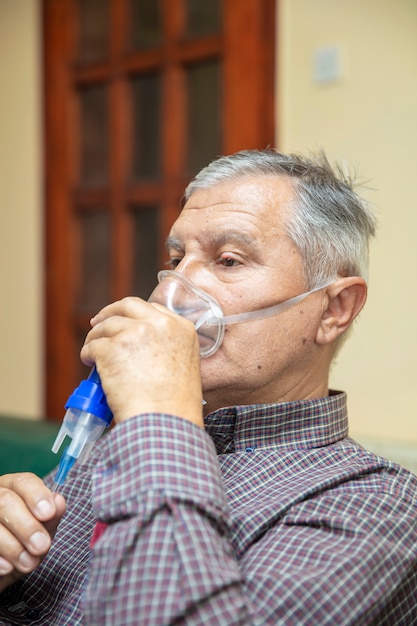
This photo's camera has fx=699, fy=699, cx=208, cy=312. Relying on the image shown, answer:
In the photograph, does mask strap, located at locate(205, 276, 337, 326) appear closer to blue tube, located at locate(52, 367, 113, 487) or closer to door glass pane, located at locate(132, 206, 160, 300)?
blue tube, located at locate(52, 367, 113, 487)

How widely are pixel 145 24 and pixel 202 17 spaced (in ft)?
0.88

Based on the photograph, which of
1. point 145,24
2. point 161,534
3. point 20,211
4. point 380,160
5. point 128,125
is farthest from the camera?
point 20,211

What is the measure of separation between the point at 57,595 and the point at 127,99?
2051 millimetres

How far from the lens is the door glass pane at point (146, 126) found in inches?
104

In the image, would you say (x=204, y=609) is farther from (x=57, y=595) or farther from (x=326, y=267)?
(x=326, y=267)

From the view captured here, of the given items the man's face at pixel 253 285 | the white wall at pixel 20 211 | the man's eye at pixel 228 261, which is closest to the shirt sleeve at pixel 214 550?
the man's face at pixel 253 285

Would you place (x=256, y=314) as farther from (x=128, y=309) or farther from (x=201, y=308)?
(x=128, y=309)

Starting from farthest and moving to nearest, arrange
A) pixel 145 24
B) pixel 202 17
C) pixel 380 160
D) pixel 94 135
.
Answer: pixel 94 135, pixel 145 24, pixel 202 17, pixel 380 160

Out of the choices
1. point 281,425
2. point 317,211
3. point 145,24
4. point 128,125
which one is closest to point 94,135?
point 128,125

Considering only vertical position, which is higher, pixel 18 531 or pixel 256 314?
pixel 256 314

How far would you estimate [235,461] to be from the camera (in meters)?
1.10

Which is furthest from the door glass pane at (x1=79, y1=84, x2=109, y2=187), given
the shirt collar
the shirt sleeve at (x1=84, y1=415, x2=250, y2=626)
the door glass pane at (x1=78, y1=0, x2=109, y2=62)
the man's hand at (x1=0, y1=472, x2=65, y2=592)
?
the shirt sleeve at (x1=84, y1=415, x2=250, y2=626)

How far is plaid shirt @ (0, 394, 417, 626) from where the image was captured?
2.54ft

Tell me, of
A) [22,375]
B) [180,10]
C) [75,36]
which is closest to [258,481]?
[180,10]
